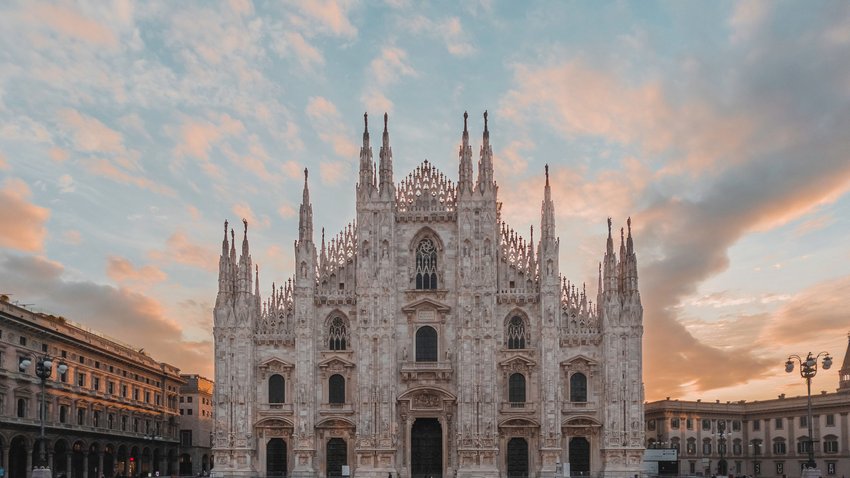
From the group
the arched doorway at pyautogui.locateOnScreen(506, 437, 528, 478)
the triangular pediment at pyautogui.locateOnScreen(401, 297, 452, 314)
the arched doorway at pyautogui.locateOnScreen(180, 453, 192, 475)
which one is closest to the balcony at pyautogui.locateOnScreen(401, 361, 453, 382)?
the triangular pediment at pyautogui.locateOnScreen(401, 297, 452, 314)

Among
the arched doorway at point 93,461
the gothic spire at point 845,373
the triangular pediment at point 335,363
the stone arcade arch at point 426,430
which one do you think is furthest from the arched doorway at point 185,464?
the gothic spire at point 845,373

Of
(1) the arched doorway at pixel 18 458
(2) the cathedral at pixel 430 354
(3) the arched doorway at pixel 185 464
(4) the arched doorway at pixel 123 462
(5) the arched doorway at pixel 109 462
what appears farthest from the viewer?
(3) the arched doorway at pixel 185 464

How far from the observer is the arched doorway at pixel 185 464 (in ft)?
356

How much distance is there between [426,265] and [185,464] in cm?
5753

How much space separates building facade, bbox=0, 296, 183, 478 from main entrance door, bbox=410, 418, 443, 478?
2557cm

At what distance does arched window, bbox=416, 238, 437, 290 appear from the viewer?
6681cm

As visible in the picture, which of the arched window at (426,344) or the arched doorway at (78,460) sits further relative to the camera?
the arched doorway at (78,460)

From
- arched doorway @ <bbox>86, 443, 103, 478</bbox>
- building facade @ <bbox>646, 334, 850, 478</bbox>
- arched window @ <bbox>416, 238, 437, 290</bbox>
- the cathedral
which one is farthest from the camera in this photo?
building facade @ <bbox>646, 334, 850, 478</bbox>

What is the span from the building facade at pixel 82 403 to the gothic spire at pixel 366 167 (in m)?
25.2

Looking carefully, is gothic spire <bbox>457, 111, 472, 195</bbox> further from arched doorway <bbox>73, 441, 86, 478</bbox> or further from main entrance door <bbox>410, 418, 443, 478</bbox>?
arched doorway <bbox>73, 441, 86, 478</bbox>

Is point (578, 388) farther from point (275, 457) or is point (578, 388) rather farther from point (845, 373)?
point (845, 373)

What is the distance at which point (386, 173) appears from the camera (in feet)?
220

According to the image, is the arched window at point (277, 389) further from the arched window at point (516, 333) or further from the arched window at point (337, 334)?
the arched window at point (516, 333)

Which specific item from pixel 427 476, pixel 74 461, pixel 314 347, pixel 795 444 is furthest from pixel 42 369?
pixel 795 444
